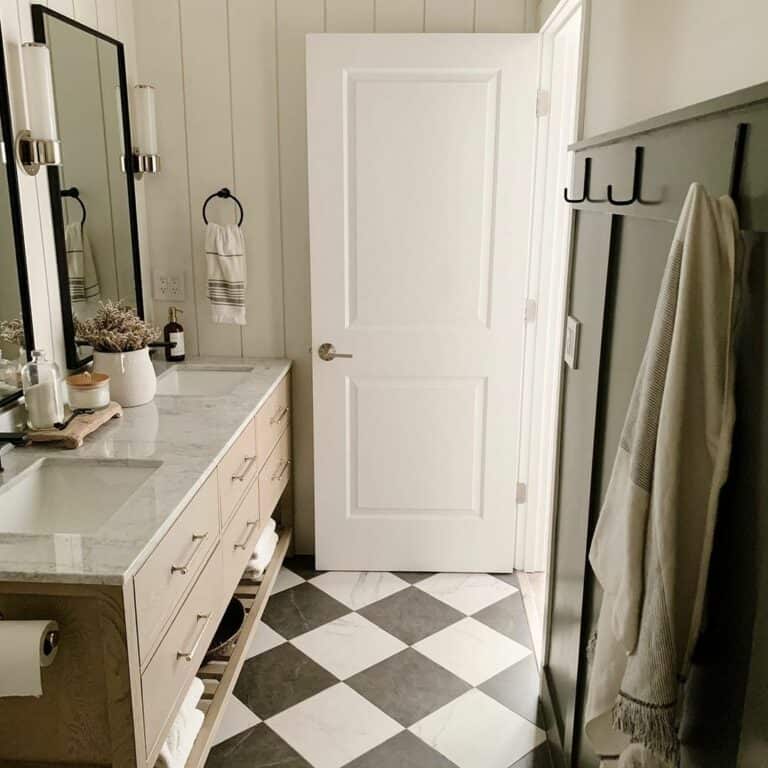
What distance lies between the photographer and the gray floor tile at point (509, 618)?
9.00 ft

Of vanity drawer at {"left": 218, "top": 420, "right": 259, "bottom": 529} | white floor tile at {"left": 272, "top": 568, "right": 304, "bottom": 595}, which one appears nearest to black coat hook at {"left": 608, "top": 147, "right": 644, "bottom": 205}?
vanity drawer at {"left": 218, "top": 420, "right": 259, "bottom": 529}

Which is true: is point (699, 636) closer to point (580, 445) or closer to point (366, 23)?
point (580, 445)

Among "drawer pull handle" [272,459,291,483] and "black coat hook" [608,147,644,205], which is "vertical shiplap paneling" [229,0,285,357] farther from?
"black coat hook" [608,147,644,205]

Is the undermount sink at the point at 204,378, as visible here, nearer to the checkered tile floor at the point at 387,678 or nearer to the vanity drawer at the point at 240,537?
the vanity drawer at the point at 240,537

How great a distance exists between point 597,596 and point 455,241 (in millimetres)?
1615

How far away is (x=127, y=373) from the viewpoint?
7.83 feet

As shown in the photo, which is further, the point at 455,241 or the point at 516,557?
the point at 516,557

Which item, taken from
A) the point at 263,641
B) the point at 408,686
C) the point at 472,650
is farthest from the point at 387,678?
the point at 263,641

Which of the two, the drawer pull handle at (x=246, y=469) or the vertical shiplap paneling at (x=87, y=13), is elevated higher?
the vertical shiplap paneling at (x=87, y=13)

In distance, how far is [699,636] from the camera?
1.00m

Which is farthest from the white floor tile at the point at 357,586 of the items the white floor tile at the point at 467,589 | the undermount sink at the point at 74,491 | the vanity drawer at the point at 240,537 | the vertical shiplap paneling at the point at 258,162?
the undermount sink at the point at 74,491

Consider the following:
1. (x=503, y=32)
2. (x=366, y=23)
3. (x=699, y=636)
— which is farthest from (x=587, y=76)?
(x=699, y=636)

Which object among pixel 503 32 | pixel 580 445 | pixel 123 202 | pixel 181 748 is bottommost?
pixel 181 748

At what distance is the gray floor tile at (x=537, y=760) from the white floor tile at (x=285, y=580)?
3.98 ft
